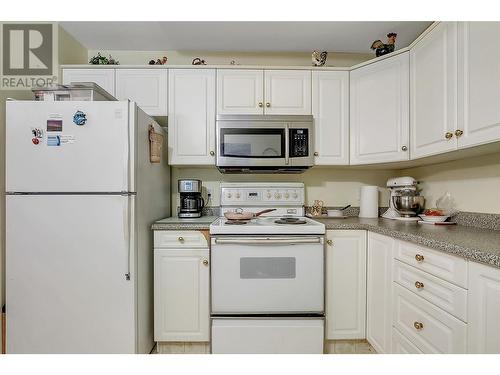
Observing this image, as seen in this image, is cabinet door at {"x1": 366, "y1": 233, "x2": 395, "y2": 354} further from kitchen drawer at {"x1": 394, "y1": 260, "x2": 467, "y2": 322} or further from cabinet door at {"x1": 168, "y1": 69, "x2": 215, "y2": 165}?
cabinet door at {"x1": 168, "y1": 69, "x2": 215, "y2": 165}

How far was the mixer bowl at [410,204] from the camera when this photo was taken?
2006 millimetres

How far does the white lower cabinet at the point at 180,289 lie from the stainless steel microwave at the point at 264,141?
73cm

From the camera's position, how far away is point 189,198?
2.11 m

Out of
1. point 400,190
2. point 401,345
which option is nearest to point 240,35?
point 400,190

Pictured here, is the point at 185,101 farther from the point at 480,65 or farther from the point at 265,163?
the point at 480,65

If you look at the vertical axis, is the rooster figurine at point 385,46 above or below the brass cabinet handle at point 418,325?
above

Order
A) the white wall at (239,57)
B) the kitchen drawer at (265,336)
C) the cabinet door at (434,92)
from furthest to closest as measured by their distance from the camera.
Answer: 1. the white wall at (239,57)
2. the kitchen drawer at (265,336)
3. the cabinet door at (434,92)

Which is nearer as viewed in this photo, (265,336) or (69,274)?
(69,274)

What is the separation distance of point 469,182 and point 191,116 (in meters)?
1.98

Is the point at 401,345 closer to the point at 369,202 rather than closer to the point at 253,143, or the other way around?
the point at 369,202

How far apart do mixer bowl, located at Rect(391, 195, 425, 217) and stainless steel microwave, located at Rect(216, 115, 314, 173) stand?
2.49ft

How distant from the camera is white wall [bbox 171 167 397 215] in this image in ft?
7.75

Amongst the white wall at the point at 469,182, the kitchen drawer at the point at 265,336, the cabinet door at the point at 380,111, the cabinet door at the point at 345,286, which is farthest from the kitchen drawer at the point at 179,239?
the white wall at the point at 469,182

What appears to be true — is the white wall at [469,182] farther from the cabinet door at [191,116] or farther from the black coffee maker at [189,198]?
the black coffee maker at [189,198]
